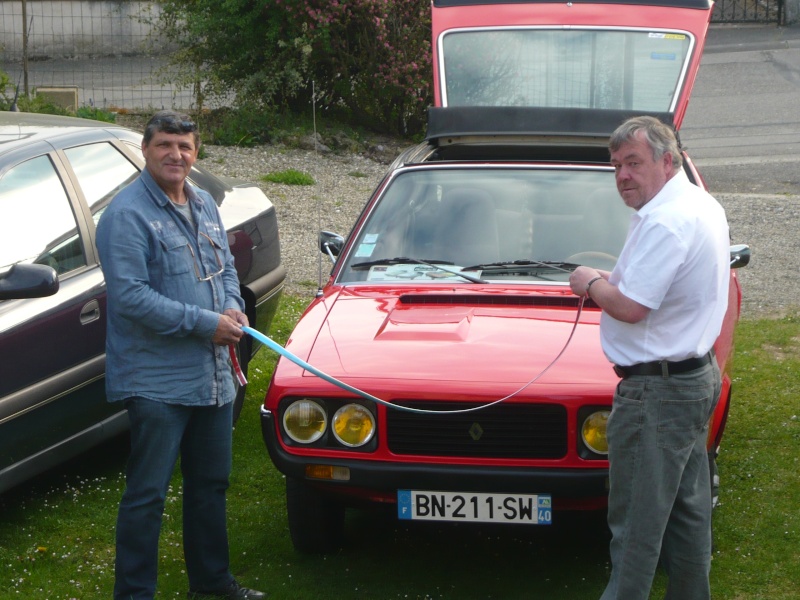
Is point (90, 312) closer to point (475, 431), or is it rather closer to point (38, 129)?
point (38, 129)

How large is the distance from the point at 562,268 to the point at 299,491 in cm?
158

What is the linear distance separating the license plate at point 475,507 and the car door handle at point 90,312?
1742 mm

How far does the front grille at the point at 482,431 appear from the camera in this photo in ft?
13.6

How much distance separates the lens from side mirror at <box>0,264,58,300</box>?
4.35m

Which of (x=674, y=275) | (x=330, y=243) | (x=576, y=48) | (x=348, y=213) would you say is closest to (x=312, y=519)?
(x=330, y=243)

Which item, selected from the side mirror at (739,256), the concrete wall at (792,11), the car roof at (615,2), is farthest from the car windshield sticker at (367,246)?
the concrete wall at (792,11)

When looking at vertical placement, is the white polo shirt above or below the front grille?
above

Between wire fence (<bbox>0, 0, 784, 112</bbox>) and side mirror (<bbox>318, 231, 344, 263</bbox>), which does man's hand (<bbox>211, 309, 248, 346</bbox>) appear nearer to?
side mirror (<bbox>318, 231, 344, 263</bbox>)

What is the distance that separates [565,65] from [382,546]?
5.01 meters

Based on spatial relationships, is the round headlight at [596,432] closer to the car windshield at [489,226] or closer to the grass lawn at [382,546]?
the grass lawn at [382,546]

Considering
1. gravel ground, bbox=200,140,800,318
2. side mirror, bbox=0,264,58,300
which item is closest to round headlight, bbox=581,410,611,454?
side mirror, bbox=0,264,58,300

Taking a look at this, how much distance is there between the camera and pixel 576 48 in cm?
858

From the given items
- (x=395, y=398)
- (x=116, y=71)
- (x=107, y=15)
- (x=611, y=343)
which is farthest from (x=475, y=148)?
(x=107, y=15)

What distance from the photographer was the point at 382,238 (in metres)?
5.46
